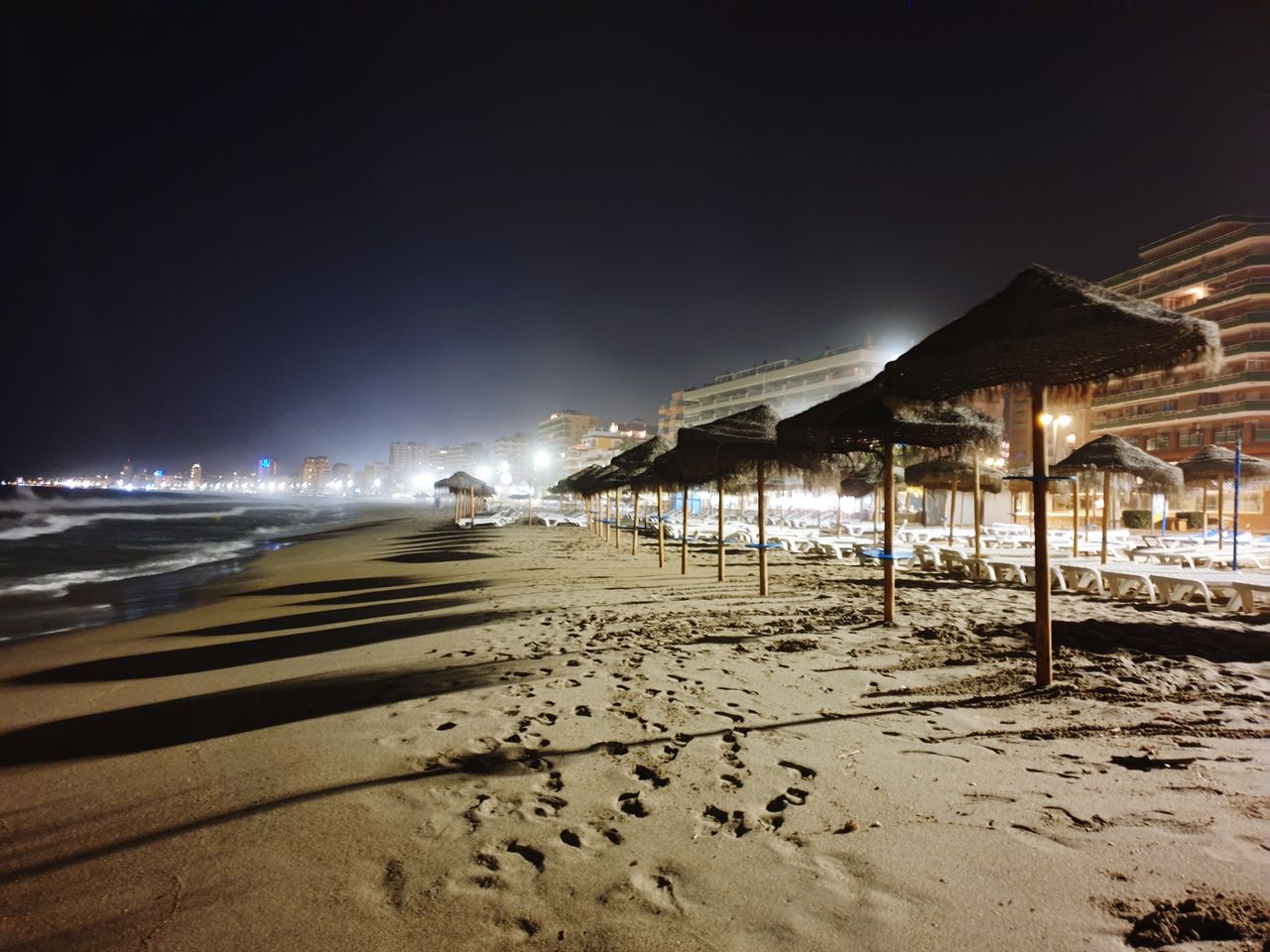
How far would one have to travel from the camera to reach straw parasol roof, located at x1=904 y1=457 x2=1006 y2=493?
46.4 ft

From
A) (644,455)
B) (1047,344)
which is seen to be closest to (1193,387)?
(644,455)

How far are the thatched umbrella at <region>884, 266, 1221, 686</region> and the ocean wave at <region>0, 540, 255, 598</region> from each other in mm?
16606

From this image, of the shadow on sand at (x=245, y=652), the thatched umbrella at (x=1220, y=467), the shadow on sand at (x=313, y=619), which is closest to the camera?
the shadow on sand at (x=245, y=652)

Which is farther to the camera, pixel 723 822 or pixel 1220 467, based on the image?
pixel 1220 467

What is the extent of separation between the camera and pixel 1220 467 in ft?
43.7

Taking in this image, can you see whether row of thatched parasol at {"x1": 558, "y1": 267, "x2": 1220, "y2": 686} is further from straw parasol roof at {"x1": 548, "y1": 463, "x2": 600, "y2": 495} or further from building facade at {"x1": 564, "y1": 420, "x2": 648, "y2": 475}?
building facade at {"x1": 564, "y1": 420, "x2": 648, "y2": 475}

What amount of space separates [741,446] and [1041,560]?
4725mm

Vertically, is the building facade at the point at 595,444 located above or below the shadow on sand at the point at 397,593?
above

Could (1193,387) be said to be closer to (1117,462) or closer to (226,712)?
(1117,462)

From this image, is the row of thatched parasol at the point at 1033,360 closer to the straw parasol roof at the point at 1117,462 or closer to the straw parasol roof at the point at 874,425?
the straw parasol roof at the point at 874,425

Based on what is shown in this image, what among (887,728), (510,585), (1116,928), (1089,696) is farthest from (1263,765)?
(510,585)

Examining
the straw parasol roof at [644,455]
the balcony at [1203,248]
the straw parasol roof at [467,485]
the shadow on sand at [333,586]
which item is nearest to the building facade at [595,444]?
the straw parasol roof at [467,485]

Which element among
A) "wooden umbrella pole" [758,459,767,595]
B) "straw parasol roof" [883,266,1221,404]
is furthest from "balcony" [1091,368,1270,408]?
"straw parasol roof" [883,266,1221,404]

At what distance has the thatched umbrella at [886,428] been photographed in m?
6.54
